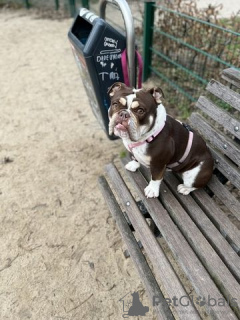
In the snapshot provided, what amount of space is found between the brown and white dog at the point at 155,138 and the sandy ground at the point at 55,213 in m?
0.78

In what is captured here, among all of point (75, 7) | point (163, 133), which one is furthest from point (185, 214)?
point (75, 7)

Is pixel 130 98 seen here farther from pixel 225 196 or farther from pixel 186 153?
pixel 225 196

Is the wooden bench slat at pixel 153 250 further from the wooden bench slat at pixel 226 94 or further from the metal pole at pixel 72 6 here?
the metal pole at pixel 72 6

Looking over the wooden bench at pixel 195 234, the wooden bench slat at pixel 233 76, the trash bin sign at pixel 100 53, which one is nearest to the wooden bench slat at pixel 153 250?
the wooden bench at pixel 195 234

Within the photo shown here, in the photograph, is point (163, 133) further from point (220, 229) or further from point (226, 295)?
point (226, 295)

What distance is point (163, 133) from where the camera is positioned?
1805mm

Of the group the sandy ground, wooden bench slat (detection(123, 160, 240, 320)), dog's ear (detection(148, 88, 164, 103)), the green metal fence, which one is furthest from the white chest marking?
the green metal fence

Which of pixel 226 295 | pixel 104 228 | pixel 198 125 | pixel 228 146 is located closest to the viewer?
pixel 226 295

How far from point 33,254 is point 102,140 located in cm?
164

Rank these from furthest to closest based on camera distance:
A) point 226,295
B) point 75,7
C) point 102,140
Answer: point 75,7 < point 102,140 < point 226,295

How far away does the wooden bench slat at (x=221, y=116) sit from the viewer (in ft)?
6.24

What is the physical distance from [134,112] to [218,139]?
2.49ft

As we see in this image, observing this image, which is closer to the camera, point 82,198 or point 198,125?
point 198,125

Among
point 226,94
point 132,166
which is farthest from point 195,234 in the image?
point 226,94
